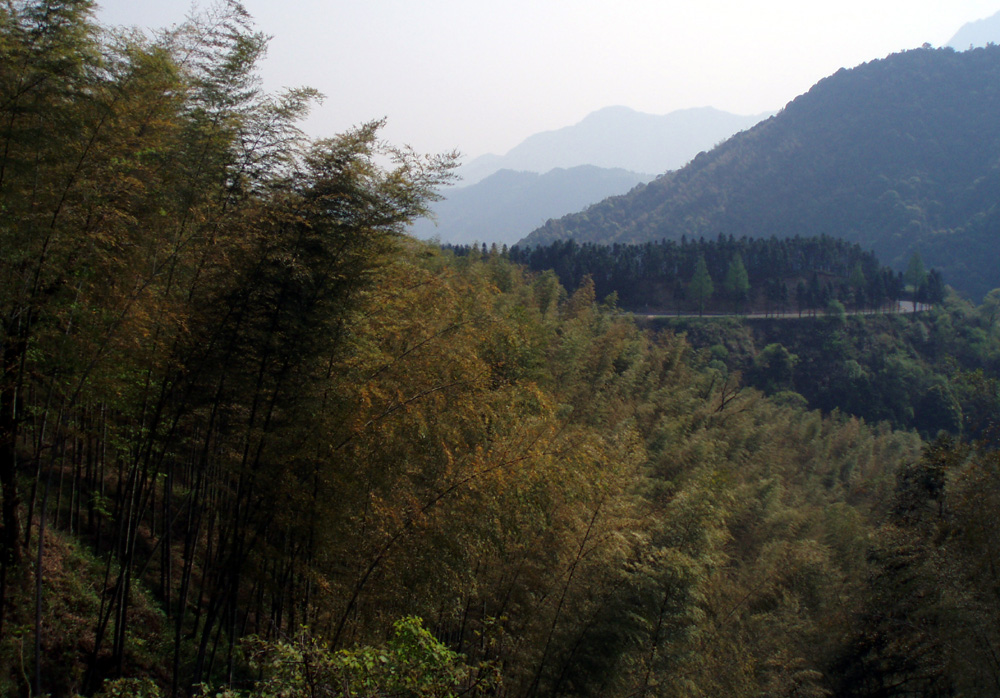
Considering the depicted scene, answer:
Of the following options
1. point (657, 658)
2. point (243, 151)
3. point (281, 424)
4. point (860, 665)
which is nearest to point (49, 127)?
point (243, 151)

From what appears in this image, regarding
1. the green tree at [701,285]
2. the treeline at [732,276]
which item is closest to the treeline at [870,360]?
the green tree at [701,285]

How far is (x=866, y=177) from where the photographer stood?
10981cm

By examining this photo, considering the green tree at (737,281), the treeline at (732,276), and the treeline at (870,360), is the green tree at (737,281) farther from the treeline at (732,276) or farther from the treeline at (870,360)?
the treeline at (870,360)

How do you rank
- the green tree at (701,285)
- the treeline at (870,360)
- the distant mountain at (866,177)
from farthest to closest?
the distant mountain at (866,177)
the green tree at (701,285)
the treeline at (870,360)

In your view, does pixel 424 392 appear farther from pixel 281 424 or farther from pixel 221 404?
pixel 221 404

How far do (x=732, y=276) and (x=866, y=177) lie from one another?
266 ft

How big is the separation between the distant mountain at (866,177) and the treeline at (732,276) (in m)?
36.5

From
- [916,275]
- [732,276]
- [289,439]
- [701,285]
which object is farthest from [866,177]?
[289,439]

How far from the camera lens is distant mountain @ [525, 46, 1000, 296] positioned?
9481cm

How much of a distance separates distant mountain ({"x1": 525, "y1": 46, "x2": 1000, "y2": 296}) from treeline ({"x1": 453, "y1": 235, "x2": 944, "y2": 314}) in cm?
3655

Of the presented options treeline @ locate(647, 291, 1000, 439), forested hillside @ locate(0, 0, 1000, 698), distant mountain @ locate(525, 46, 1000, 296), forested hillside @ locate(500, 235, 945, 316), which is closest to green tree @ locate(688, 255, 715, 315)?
forested hillside @ locate(500, 235, 945, 316)

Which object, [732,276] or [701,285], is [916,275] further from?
[701,285]

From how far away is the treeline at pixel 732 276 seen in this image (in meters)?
49.1

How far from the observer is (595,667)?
601 cm
